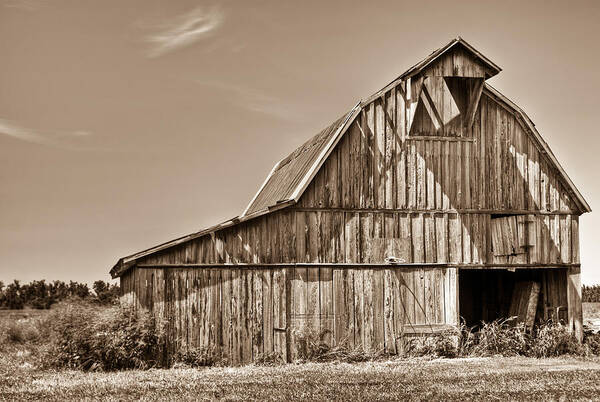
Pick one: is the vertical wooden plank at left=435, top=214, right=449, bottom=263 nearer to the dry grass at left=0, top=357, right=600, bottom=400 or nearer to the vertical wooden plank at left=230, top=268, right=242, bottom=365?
the dry grass at left=0, top=357, right=600, bottom=400

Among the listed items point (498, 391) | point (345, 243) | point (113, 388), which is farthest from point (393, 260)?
point (113, 388)

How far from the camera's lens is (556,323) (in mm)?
23938

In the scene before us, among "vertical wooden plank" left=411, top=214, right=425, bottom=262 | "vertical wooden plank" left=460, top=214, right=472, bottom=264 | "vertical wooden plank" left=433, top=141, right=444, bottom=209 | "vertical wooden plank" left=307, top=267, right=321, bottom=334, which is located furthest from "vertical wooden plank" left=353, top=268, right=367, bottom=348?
"vertical wooden plank" left=460, top=214, right=472, bottom=264

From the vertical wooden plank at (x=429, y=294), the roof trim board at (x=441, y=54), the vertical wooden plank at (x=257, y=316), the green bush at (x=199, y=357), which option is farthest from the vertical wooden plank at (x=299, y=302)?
the roof trim board at (x=441, y=54)

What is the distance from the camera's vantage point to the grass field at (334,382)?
14836 mm

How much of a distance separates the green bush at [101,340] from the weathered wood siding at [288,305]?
21.4 inches

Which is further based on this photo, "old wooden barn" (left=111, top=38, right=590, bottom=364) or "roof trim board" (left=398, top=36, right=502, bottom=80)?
"roof trim board" (left=398, top=36, right=502, bottom=80)

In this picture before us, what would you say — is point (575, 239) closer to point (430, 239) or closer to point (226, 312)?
point (430, 239)

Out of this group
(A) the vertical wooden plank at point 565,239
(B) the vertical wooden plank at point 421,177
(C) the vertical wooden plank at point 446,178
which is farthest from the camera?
(A) the vertical wooden plank at point 565,239

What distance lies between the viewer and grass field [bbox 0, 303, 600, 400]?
14.8m

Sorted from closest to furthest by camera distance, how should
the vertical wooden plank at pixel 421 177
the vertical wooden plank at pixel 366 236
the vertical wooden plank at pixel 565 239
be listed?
the vertical wooden plank at pixel 366 236 → the vertical wooden plank at pixel 421 177 → the vertical wooden plank at pixel 565 239

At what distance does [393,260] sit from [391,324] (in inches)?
72.1

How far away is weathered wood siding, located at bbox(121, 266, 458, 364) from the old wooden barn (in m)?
0.03

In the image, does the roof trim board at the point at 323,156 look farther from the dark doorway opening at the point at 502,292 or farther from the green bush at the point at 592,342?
the green bush at the point at 592,342
